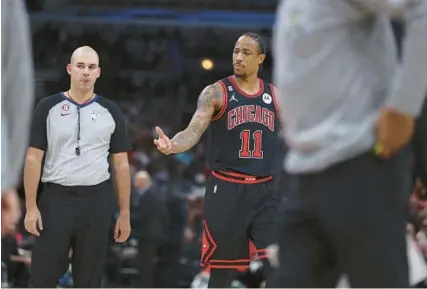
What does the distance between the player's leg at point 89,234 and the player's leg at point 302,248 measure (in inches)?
150

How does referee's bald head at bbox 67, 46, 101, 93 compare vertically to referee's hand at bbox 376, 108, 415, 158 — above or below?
above

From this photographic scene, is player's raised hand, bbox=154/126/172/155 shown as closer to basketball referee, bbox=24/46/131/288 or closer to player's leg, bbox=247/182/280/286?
basketball referee, bbox=24/46/131/288

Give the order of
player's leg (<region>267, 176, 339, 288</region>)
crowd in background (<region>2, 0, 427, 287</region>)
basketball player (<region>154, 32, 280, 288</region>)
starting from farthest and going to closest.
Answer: crowd in background (<region>2, 0, 427, 287</region>) → basketball player (<region>154, 32, 280, 288</region>) → player's leg (<region>267, 176, 339, 288</region>)

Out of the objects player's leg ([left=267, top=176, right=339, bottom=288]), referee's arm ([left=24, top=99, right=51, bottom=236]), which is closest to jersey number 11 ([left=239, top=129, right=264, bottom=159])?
referee's arm ([left=24, top=99, right=51, bottom=236])

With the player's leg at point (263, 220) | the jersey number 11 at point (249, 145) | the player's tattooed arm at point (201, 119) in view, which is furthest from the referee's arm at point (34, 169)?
the player's leg at point (263, 220)

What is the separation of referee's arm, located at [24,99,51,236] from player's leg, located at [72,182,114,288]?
0.30 metres

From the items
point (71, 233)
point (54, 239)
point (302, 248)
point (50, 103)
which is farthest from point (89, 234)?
point (302, 248)

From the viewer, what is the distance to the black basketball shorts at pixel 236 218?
762 cm

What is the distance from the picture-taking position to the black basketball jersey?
302 inches

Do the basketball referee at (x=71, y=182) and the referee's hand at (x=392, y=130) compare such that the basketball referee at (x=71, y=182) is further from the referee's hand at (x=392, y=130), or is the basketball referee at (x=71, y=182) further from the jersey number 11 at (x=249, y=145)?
the referee's hand at (x=392, y=130)

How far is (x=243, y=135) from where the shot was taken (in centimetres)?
771

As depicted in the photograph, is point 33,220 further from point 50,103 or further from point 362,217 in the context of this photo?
point 362,217

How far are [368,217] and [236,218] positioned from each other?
162 inches

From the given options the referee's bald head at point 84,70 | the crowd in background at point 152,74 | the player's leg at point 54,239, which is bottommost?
the player's leg at point 54,239
